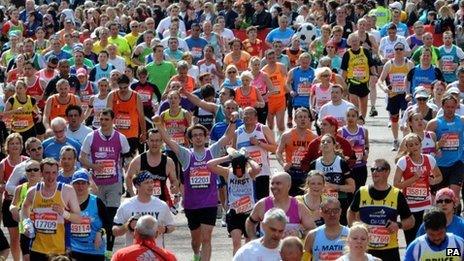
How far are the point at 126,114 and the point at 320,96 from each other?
3280mm

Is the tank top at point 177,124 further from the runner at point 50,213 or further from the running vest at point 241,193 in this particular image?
the runner at point 50,213

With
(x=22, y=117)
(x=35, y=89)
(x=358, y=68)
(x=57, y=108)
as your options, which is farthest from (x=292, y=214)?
(x=358, y=68)

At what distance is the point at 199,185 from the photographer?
17.3m

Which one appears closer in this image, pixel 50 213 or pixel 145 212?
pixel 145 212

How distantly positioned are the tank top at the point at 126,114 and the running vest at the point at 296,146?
9.42 ft

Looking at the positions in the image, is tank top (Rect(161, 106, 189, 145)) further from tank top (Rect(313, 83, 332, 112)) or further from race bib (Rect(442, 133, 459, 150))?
race bib (Rect(442, 133, 459, 150))

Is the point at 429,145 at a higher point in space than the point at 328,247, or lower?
higher

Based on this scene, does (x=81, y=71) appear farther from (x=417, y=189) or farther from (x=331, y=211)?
(x=331, y=211)

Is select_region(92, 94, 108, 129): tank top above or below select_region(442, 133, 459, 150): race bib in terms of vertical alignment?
above

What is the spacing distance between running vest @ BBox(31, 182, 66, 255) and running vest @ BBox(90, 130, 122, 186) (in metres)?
3.09

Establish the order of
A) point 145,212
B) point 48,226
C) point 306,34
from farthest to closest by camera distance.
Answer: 1. point 306,34
2. point 48,226
3. point 145,212

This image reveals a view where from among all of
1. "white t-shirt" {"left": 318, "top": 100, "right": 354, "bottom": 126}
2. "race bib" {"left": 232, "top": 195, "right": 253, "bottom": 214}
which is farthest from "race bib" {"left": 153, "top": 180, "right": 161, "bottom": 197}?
"white t-shirt" {"left": 318, "top": 100, "right": 354, "bottom": 126}

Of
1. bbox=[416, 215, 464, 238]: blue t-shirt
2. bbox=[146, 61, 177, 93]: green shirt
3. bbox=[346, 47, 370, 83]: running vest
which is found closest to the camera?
bbox=[416, 215, 464, 238]: blue t-shirt

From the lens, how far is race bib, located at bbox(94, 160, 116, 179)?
18062mm
